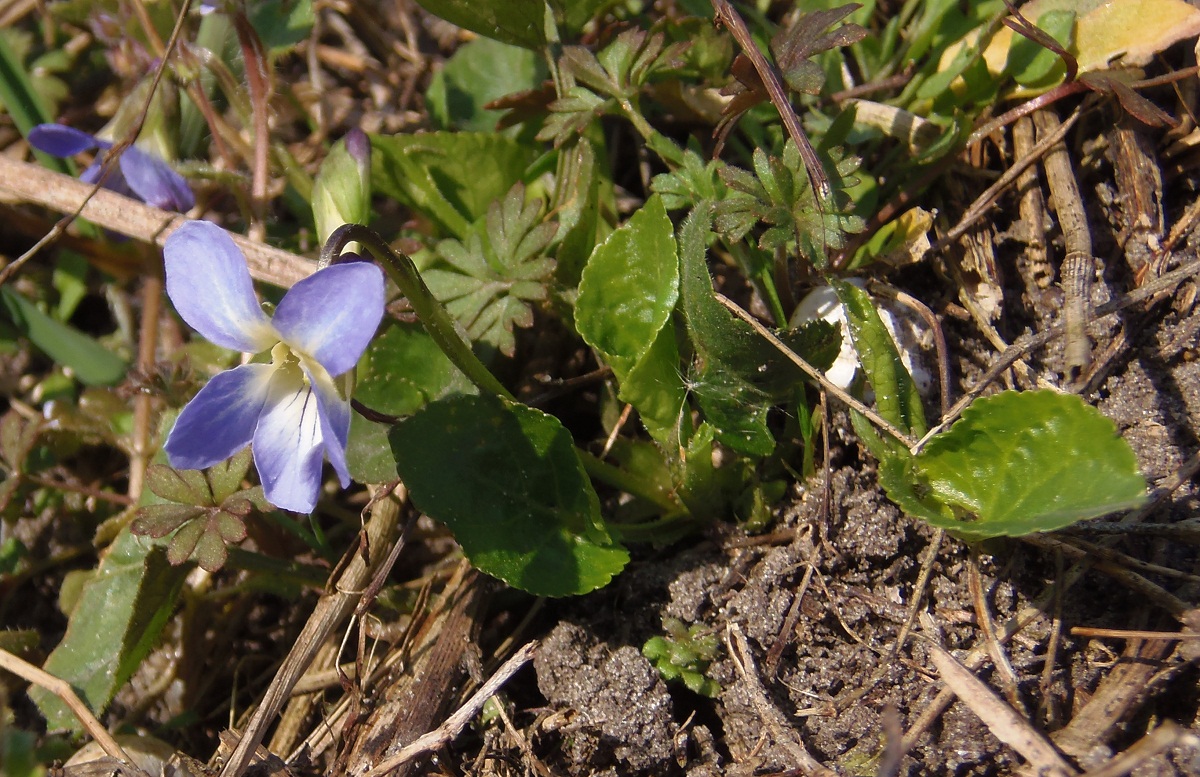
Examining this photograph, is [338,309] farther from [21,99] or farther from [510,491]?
[21,99]

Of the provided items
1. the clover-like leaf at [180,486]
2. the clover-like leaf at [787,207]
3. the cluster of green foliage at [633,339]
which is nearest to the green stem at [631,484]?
the cluster of green foliage at [633,339]

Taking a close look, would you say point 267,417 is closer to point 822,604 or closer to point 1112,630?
point 822,604

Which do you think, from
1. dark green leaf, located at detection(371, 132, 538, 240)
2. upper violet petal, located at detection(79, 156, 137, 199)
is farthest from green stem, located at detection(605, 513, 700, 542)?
upper violet petal, located at detection(79, 156, 137, 199)

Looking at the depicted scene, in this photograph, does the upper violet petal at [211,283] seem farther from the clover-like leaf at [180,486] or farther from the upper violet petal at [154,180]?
the upper violet petal at [154,180]

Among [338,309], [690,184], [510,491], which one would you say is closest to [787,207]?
[690,184]

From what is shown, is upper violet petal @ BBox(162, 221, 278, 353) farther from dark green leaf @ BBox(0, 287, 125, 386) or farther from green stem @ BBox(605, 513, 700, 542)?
dark green leaf @ BBox(0, 287, 125, 386)
